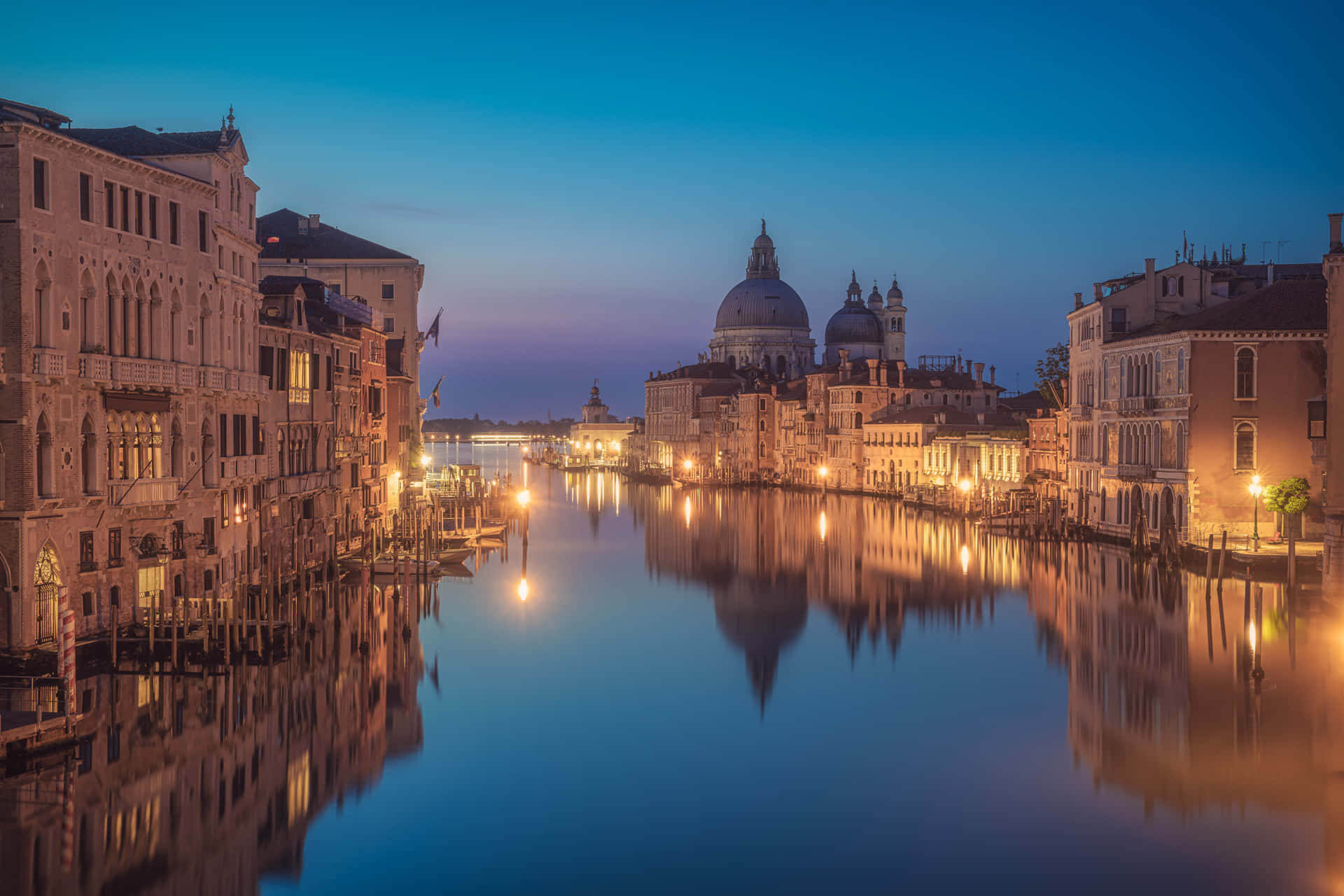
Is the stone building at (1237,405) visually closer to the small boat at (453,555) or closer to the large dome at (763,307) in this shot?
the small boat at (453,555)

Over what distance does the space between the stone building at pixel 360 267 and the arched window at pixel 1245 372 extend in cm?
2892

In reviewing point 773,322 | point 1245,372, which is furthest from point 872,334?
point 1245,372

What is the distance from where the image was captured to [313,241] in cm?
4916

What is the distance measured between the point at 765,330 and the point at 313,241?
61.2 meters

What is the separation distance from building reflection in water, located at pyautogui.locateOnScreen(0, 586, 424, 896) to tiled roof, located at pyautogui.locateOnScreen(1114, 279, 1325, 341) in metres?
23.3

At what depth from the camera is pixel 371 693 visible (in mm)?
18688

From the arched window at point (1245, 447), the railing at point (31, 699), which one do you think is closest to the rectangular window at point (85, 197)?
the railing at point (31, 699)

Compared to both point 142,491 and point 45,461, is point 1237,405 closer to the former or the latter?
point 142,491

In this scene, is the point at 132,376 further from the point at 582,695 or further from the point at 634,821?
the point at 634,821

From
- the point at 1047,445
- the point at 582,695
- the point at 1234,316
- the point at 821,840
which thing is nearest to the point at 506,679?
the point at 582,695

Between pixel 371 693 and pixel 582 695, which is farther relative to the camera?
pixel 582 695

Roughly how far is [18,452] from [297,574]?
10.5 meters

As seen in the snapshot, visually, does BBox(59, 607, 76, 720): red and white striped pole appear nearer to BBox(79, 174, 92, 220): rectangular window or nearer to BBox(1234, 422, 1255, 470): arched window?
BBox(79, 174, 92, 220): rectangular window

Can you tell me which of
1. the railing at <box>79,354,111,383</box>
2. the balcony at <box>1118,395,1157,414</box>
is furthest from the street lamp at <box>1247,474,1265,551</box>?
the railing at <box>79,354,111,383</box>
